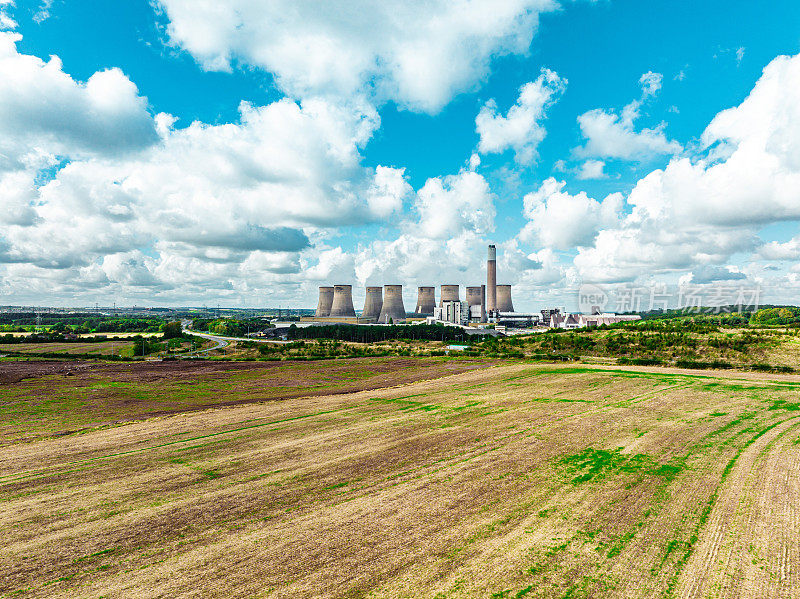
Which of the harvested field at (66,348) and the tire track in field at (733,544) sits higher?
the tire track in field at (733,544)

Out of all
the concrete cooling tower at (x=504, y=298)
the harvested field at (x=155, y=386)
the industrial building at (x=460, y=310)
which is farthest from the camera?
the concrete cooling tower at (x=504, y=298)

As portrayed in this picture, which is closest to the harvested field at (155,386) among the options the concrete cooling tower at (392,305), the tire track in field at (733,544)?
the tire track in field at (733,544)

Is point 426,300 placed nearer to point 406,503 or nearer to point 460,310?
point 460,310

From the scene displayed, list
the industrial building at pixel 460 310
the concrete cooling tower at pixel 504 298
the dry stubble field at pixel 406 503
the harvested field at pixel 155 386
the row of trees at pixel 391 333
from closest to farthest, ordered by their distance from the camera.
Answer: the dry stubble field at pixel 406 503
the harvested field at pixel 155 386
the row of trees at pixel 391 333
the industrial building at pixel 460 310
the concrete cooling tower at pixel 504 298

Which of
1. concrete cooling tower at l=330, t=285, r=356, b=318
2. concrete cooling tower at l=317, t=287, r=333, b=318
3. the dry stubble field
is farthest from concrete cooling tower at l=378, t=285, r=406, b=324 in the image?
the dry stubble field

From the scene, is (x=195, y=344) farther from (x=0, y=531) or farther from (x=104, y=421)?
Result: (x=0, y=531)

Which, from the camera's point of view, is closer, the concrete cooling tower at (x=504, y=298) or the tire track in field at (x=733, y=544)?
the tire track in field at (x=733, y=544)

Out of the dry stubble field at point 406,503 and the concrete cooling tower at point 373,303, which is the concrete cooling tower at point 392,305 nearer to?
the concrete cooling tower at point 373,303

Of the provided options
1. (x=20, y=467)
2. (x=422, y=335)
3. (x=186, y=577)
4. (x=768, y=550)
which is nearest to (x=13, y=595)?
(x=186, y=577)

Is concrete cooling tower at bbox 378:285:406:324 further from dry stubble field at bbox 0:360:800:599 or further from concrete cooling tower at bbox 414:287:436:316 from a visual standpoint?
dry stubble field at bbox 0:360:800:599
